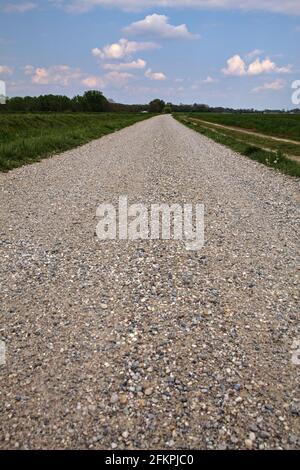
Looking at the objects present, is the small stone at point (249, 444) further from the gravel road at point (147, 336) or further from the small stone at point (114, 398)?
the small stone at point (114, 398)

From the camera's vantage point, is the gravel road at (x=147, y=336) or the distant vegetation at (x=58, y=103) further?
the distant vegetation at (x=58, y=103)

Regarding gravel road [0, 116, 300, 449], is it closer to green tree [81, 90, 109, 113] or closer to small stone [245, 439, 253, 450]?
small stone [245, 439, 253, 450]

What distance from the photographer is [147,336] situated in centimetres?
434

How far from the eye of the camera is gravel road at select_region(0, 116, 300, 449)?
319 cm

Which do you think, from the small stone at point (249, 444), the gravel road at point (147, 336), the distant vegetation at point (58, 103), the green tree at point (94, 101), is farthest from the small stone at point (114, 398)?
the green tree at point (94, 101)

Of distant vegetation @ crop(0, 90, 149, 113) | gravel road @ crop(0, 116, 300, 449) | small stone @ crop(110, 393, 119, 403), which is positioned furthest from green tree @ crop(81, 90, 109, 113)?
small stone @ crop(110, 393, 119, 403)

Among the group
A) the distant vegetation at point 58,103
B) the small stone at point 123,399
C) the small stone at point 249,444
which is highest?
the distant vegetation at point 58,103

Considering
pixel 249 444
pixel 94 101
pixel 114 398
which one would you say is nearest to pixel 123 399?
pixel 114 398

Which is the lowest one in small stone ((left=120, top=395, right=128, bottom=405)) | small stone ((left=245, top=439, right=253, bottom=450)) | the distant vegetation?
small stone ((left=245, top=439, right=253, bottom=450))

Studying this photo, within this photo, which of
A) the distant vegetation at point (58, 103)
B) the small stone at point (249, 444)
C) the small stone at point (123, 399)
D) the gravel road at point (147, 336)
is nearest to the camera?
the small stone at point (249, 444)

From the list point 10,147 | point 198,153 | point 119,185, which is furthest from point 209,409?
point 198,153

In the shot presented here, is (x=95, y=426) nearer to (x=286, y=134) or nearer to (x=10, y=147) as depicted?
(x=10, y=147)

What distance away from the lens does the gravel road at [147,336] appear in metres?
3.19

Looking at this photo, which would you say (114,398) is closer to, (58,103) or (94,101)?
(58,103)
